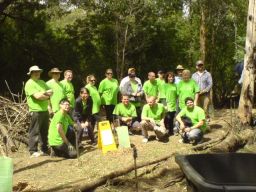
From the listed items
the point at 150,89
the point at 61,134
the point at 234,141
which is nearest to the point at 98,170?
the point at 61,134

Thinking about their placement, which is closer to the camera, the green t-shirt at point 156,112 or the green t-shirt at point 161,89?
the green t-shirt at point 156,112

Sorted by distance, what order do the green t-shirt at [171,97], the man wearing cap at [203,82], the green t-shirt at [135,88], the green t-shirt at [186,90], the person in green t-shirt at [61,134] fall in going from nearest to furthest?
the person in green t-shirt at [61,134], the green t-shirt at [186,90], the green t-shirt at [171,97], the green t-shirt at [135,88], the man wearing cap at [203,82]

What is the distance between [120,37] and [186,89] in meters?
9.03

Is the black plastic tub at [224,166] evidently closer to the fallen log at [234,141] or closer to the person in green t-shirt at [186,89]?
the fallen log at [234,141]

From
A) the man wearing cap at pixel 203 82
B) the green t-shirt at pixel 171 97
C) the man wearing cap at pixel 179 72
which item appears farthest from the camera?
the man wearing cap at pixel 179 72

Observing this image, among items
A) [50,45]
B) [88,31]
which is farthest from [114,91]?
[88,31]

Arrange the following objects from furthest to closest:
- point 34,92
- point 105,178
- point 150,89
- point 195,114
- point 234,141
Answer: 1. point 150,89
2. point 195,114
3. point 234,141
4. point 34,92
5. point 105,178

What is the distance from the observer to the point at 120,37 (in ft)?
66.6

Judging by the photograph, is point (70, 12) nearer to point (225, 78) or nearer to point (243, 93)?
point (225, 78)

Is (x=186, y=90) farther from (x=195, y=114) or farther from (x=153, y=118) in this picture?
(x=153, y=118)

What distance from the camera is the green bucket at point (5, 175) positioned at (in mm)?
5129

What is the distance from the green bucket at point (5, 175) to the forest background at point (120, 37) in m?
13.5

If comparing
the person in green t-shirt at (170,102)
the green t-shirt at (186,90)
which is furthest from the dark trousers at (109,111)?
the green t-shirt at (186,90)

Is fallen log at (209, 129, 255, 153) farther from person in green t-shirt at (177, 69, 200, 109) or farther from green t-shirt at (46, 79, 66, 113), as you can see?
green t-shirt at (46, 79, 66, 113)
